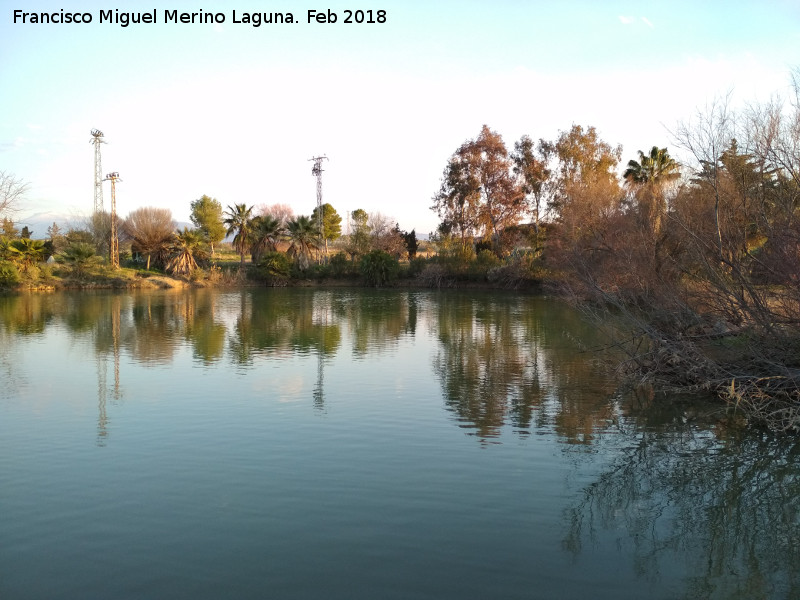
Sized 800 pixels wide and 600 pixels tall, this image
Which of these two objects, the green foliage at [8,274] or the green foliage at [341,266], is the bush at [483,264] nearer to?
the green foliage at [341,266]

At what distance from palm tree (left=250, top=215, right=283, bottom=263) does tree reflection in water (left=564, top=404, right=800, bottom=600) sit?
190ft

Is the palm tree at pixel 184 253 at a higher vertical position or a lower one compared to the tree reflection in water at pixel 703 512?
higher

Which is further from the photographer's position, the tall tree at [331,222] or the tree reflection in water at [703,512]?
the tall tree at [331,222]

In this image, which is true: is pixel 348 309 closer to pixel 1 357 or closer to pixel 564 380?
pixel 1 357

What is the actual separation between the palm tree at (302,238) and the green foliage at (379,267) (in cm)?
659

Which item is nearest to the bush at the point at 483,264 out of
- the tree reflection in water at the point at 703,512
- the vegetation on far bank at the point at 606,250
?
the vegetation on far bank at the point at 606,250

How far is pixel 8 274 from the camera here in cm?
4838

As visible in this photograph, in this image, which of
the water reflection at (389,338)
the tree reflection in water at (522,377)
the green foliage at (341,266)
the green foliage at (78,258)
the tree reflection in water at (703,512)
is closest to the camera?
the tree reflection in water at (703,512)

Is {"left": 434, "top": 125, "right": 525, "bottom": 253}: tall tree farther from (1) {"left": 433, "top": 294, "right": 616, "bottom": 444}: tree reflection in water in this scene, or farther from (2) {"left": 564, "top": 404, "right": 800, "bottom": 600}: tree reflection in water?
(2) {"left": 564, "top": 404, "right": 800, "bottom": 600}: tree reflection in water

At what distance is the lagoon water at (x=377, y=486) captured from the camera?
5.96m

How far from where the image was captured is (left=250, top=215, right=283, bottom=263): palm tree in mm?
65688

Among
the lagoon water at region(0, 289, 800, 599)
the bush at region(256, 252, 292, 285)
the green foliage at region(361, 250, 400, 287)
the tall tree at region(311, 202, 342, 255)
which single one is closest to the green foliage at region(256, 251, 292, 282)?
the bush at region(256, 252, 292, 285)

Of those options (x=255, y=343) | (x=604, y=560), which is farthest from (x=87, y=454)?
(x=255, y=343)

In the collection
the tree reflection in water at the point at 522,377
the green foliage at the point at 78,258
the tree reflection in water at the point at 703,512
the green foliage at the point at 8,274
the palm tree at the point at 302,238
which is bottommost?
the tree reflection in water at the point at 703,512
